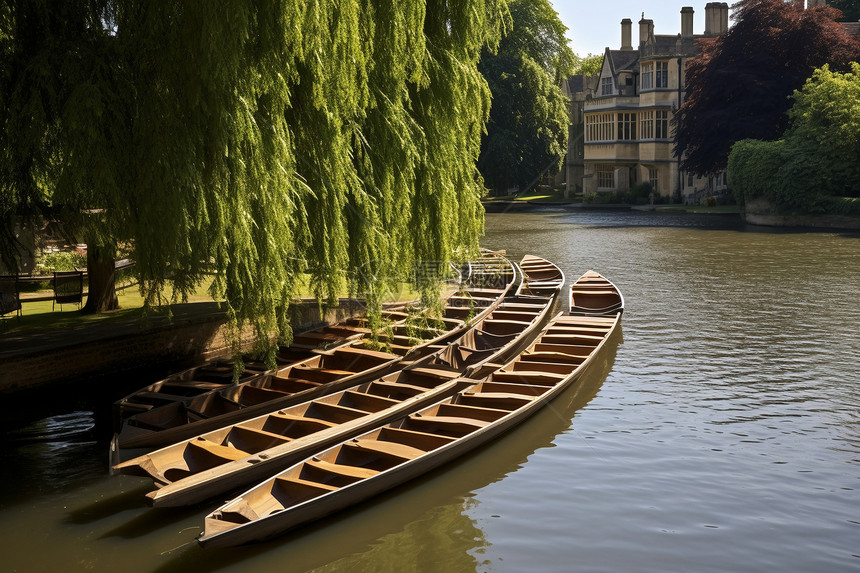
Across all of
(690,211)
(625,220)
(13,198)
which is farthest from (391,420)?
(690,211)

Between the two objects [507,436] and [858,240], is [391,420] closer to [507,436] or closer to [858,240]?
[507,436]

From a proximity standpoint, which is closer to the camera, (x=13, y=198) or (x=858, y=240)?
(x=13, y=198)

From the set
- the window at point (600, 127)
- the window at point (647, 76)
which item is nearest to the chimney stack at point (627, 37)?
the window at point (600, 127)

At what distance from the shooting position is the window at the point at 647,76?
56.2 m

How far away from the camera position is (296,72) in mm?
10109

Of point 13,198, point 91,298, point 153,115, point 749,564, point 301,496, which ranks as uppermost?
point 153,115

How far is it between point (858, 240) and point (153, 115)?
3181cm

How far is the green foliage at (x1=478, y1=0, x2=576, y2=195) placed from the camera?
57906mm

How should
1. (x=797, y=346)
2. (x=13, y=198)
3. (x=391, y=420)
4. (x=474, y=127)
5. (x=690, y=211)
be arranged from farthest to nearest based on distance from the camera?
(x=690, y=211) < (x=797, y=346) < (x=474, y=127) < (x=13, y=198) < (x=391, y=420)

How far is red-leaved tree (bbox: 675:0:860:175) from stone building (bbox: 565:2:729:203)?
474cm

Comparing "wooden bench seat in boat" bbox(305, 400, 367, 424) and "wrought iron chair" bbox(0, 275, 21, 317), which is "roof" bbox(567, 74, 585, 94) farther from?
"wooden bench seat in boat" bbox(305, 400, 367, 424)

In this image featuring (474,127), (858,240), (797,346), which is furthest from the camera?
(858,240)

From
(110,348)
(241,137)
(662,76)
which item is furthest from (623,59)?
(241,137)

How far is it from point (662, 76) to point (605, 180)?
8836 mm
